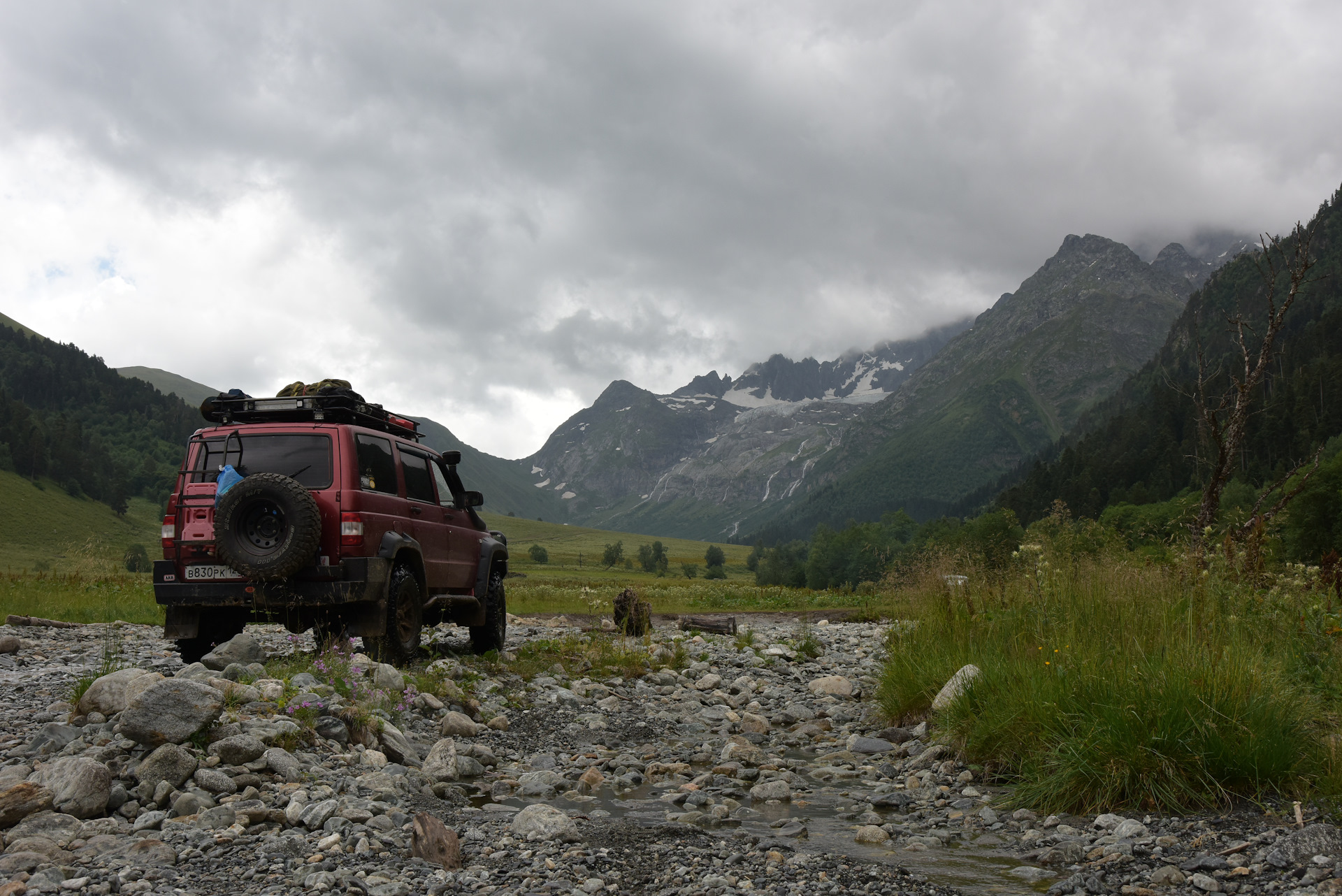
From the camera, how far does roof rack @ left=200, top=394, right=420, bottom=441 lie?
409 inches

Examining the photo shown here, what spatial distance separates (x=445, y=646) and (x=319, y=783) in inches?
324

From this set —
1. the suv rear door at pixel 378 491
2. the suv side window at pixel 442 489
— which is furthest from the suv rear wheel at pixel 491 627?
the suv rear door at pixel 378 491

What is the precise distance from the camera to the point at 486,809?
261 inches

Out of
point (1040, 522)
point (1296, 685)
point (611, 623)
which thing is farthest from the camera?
point (611, 623)

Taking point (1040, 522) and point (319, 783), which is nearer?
point (319, 783)

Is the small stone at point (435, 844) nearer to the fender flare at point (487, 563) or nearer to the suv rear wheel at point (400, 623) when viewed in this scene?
the suv rear wheel at point (400, 623)

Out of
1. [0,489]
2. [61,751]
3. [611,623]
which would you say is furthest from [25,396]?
[61,751]

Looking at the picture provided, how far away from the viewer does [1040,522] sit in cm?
1162

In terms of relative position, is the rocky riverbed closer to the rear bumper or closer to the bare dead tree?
the rear bumper

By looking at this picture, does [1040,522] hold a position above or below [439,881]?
above

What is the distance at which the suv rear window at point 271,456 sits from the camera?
32.7ft

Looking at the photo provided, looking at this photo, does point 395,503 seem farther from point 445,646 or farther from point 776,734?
point 776,734

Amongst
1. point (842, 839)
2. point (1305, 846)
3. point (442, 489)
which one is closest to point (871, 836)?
point (842, 839)

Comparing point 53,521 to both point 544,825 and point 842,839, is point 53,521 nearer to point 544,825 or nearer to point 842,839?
point 544,825
